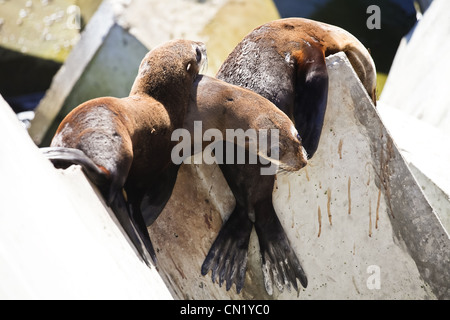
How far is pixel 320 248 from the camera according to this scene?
252 centimetres

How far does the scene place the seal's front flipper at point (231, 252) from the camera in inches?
93.3

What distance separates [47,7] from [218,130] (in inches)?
203

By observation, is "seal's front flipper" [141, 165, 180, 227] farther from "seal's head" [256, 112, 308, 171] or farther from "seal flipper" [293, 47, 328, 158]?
"seal flipper" [293, 47, 328, 158]

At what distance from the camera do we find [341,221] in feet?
8.23

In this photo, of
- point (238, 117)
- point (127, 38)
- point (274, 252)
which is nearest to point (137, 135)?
point (238, 117)

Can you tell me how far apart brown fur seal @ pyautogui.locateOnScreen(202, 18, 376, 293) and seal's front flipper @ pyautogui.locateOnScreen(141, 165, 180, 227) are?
24 cm

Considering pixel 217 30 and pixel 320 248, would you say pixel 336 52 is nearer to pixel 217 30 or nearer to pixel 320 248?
pixel 320 248

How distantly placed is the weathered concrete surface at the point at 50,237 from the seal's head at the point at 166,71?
474 millimetres

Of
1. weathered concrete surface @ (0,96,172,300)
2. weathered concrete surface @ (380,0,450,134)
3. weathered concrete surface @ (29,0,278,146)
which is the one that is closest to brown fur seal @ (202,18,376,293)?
weathered concrete surface @ (0,96,172,300)

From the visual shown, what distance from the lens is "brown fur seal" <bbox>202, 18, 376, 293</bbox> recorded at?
2.30 metres

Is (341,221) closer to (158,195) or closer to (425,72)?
(158,195)

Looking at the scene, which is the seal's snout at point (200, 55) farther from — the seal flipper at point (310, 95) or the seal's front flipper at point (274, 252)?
the seal's front flipper at point (274, 252)

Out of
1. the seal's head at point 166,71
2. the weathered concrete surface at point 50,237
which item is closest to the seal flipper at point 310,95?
the seal's head at point 166,71
